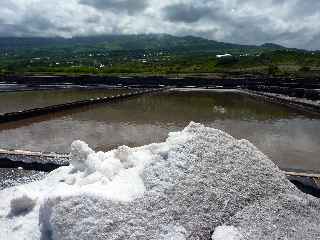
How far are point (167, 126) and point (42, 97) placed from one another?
41.3ft

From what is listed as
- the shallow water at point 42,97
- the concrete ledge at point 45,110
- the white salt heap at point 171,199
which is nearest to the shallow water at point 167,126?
the concrete ledge at point 45,110

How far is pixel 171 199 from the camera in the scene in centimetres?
526

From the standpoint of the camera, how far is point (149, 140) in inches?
508

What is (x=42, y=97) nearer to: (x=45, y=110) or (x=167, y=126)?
(x=45, y=110)

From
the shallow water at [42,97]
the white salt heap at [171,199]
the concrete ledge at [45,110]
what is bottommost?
the shallow water at [42,97]

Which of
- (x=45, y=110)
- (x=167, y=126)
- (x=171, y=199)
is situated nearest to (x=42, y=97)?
(x=45, y=110)

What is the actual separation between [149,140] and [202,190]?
7.45 meters

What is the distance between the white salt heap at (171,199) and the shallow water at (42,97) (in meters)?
15.4

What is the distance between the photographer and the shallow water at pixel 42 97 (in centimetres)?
2186

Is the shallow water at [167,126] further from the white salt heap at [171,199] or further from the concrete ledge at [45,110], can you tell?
the white salt heap at [171,199]

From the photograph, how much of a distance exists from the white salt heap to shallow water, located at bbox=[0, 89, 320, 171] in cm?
434

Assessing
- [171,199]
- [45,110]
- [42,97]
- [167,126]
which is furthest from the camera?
[42,97]

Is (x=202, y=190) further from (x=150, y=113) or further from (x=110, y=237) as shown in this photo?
(x=150, y=113)

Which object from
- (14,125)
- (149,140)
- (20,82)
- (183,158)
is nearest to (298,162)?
Result: (149,140)
